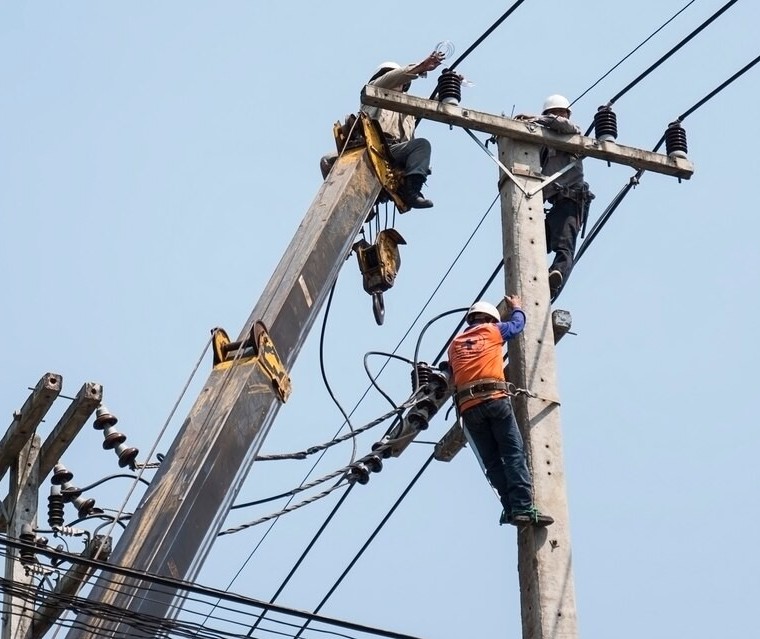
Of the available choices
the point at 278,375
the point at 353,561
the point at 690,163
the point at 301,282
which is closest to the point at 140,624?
the point at 278,375

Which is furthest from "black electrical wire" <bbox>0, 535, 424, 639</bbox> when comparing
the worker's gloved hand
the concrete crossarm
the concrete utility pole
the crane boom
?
the concrete crossarm

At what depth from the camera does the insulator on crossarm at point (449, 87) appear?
11266mm

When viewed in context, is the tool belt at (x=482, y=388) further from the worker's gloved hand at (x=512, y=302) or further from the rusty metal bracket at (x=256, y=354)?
the rusty metal bracket at (x=256, y=354)

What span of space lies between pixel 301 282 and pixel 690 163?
9.81 feet

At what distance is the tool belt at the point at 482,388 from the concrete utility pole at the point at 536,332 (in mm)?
117

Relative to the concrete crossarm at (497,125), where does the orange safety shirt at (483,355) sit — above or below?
below

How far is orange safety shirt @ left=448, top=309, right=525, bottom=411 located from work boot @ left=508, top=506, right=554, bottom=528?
79 centimetres

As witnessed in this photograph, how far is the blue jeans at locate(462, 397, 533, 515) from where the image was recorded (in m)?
9.77

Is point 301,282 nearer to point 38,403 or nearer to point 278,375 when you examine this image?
point 278,375

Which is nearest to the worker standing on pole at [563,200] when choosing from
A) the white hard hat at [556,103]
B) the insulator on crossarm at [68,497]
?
the white hard hat at [556,103]

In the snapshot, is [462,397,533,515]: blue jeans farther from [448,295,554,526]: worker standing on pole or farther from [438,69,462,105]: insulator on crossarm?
[438,69,462,105]: insulator on crossarm

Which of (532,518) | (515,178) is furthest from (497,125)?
(532,518)

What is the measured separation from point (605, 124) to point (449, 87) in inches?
44.0

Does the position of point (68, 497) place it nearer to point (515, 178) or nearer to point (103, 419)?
point (103, 419)
